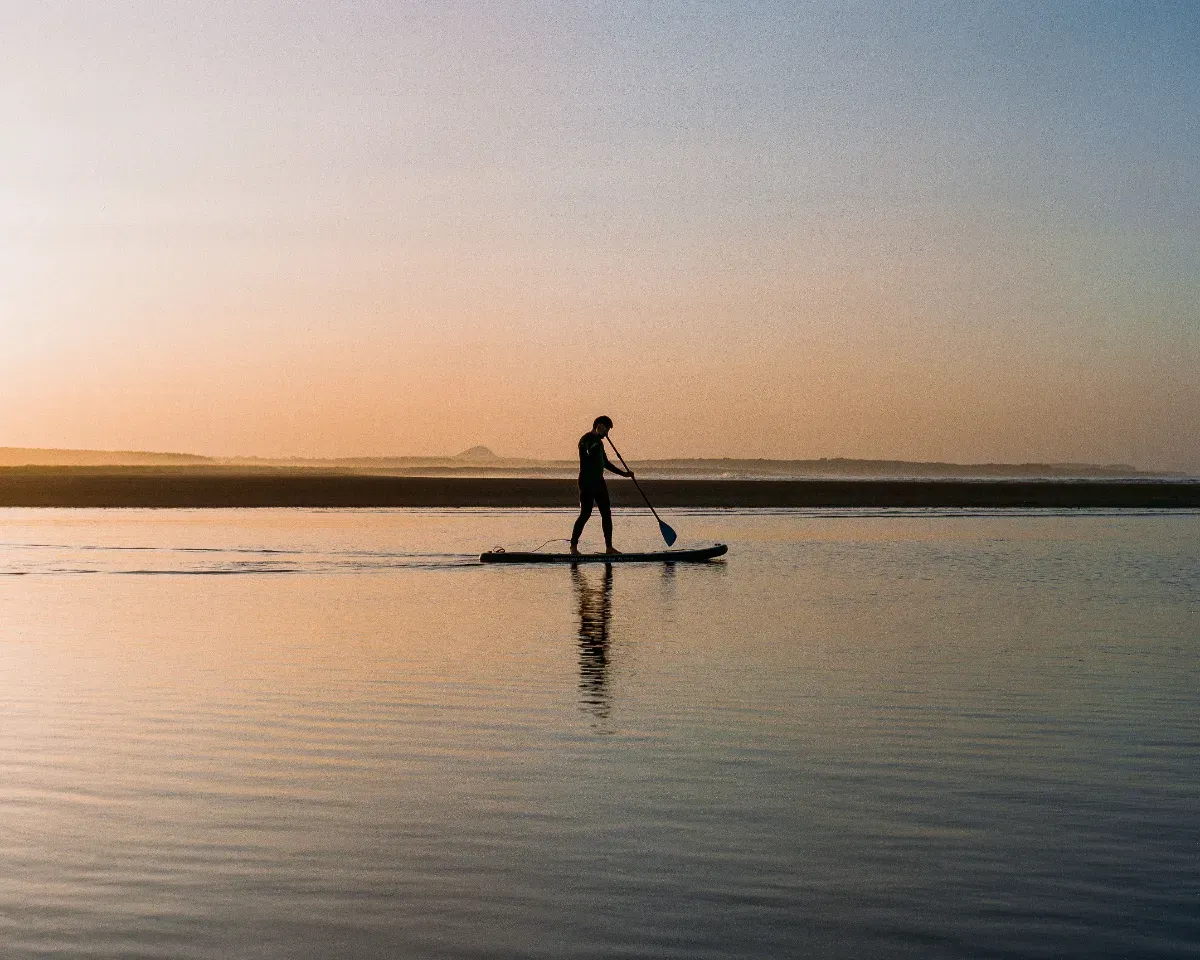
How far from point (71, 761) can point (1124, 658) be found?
9.53 metres

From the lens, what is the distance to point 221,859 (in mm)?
6922

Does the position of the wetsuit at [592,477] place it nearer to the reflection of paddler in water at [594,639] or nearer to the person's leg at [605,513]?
the person's leg at [605,513]

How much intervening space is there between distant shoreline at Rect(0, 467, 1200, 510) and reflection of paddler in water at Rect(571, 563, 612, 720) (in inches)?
1294

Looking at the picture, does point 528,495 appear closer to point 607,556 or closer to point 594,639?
point 607,556

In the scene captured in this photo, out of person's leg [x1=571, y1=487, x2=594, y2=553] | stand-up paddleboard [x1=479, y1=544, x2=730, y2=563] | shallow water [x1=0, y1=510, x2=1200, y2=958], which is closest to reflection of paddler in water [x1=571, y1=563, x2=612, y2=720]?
shallow water [x1=0, y1=510, x2=1200, y2=958]

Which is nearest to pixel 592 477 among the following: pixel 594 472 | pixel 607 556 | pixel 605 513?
pixel 594 472

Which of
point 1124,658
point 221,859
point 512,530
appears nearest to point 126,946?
point 221,859

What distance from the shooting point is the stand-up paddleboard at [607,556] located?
2697 centimetres

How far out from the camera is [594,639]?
621 inches

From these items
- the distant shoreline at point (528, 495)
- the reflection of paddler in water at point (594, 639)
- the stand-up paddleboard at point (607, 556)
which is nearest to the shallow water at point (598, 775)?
the reflection of paddler in water at point (594, 639)

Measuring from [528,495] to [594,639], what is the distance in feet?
163

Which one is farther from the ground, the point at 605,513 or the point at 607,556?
the point at 605,513

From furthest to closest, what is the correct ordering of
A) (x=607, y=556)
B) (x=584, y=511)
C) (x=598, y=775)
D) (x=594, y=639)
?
(x=584, y=511)
(x=607, y=556)
(x=594, y=639)
(x=598, y=775)

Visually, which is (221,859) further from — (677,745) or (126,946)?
(677,745)
